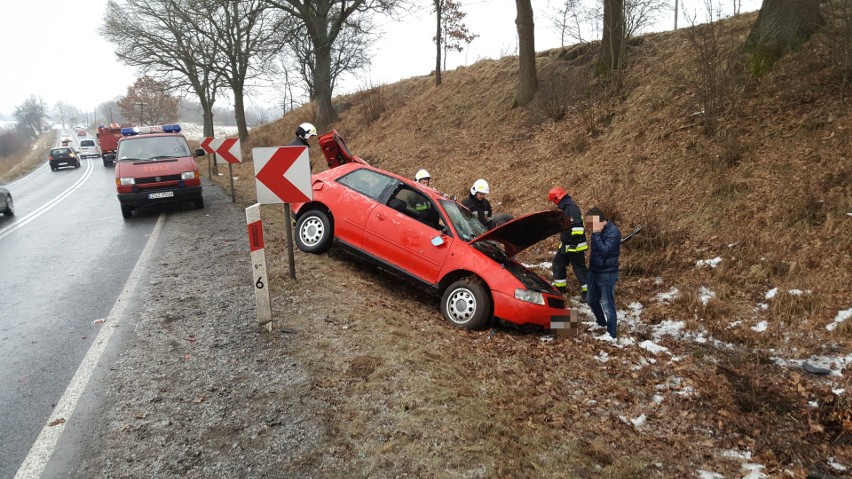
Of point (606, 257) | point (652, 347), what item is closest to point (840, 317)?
point (652, 347)

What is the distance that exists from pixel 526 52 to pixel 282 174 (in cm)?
1076

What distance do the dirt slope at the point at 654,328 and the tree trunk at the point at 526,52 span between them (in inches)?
109

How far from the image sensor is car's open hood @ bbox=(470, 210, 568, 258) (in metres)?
6.25

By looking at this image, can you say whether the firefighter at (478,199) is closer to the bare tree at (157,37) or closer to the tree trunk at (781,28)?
the tree trunk at (781,28)

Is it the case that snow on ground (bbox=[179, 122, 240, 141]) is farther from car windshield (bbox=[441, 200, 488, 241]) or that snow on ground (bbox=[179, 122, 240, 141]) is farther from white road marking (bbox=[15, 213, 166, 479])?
white road marking (bbox=[15, 213, 166, 479])

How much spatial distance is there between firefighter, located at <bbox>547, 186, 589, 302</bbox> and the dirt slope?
2.71 ft

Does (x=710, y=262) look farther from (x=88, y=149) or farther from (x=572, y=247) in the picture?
(x=88, y=149)

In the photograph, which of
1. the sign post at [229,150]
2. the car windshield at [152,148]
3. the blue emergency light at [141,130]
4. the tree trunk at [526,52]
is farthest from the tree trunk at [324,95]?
the car windshield at [152,148]

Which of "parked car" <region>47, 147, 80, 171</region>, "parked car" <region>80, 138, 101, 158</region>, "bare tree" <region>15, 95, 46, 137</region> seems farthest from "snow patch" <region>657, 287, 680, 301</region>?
"bare tree" <region>15, 95, 46, 137</region>

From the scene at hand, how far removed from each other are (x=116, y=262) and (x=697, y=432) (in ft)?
26.6

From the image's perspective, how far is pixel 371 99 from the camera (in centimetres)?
2405

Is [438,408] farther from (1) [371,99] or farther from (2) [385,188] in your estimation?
(1) [371,99]

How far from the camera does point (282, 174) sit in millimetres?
5996

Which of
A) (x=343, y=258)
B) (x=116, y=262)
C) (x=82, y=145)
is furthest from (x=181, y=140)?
(x=82, y=145)
